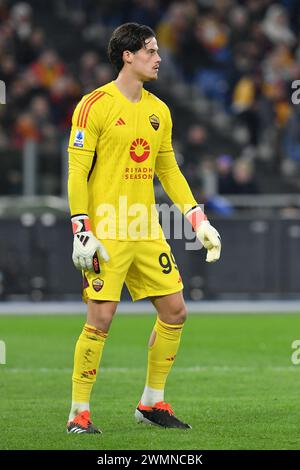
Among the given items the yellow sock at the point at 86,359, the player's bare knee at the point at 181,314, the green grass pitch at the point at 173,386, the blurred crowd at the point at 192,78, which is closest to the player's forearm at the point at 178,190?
the player's bare knee at the point at 181,314


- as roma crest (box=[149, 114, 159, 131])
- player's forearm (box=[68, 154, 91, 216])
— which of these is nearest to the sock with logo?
player's forearm (box=[68, 154, 91, 216])

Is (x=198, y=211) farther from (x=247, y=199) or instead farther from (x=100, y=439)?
(x=247, y=199)

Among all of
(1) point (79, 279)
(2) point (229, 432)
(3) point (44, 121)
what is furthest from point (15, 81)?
(2) point (229, 432)

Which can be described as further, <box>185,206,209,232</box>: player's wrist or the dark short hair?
<box>185,206,209,232</box>: player's wrist

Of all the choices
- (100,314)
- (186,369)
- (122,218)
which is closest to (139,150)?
(122,218)

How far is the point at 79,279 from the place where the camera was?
2023 cm

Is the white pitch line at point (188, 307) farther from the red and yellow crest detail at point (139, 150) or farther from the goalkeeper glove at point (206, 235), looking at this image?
the red and yellow crest detail at point (139, 150)

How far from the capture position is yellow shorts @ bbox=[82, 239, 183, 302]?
27.3ft

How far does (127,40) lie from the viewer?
334 inches

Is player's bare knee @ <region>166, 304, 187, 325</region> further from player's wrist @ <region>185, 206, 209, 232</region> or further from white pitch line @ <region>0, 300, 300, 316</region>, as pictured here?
white pitch line @ <region>0, 300, 300, 316</region>

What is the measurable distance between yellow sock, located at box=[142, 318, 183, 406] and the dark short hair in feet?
5.82

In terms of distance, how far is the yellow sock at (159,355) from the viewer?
28.3 ft
